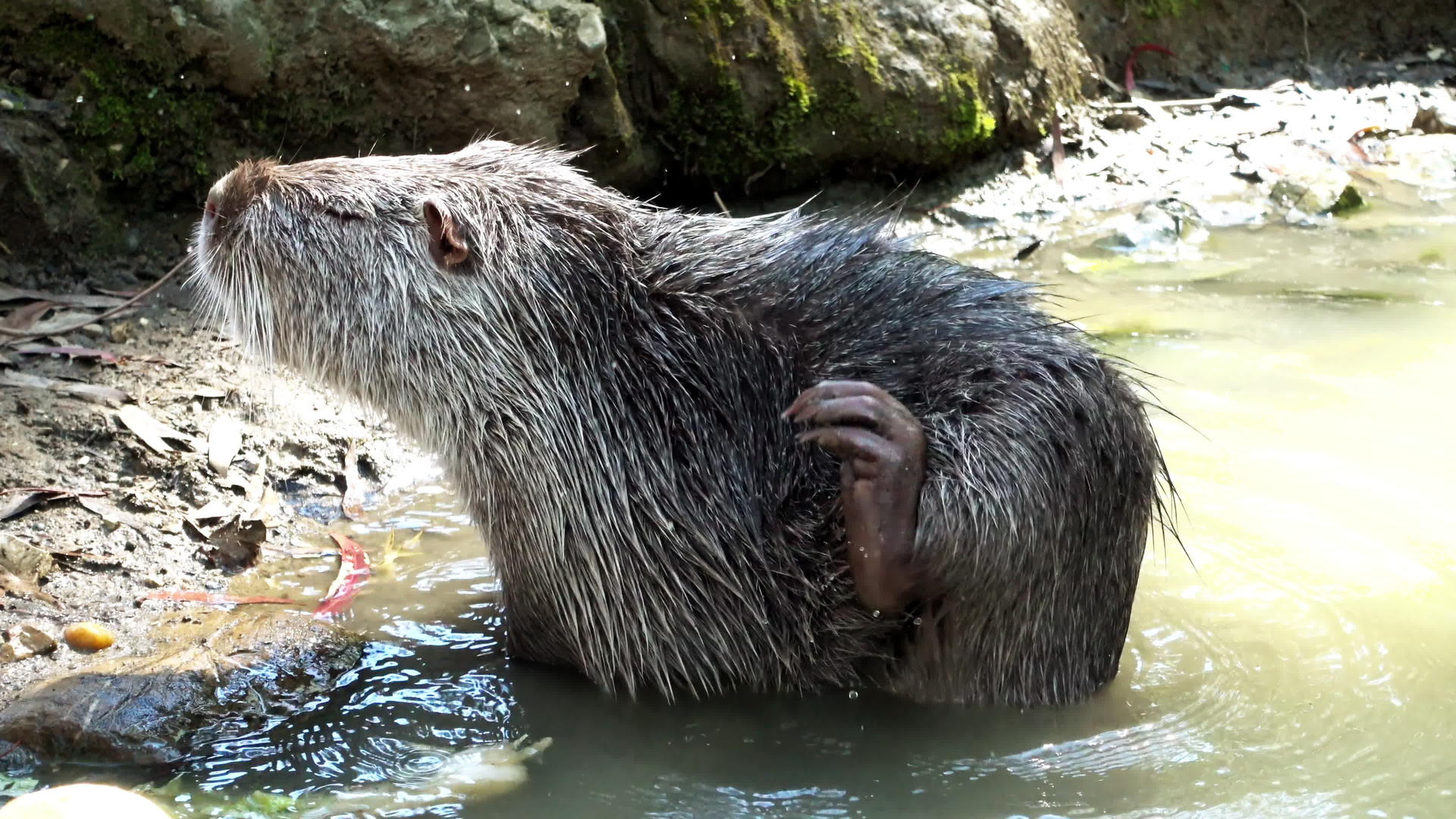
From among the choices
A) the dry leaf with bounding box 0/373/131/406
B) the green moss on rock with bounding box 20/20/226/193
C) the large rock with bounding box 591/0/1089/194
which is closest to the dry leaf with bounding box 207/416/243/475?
the dry leaf with bounding box 0/373/131/406

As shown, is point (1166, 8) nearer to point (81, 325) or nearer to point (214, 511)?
point (81, 325)

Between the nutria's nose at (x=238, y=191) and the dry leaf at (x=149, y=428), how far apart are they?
3.39ft

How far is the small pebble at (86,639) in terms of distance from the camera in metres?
3.64

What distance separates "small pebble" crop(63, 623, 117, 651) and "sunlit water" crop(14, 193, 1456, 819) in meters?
0.56

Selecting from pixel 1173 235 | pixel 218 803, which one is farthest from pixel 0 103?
pixel 1173 235

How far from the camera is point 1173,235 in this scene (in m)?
7.42

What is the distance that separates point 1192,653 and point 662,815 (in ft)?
5.26

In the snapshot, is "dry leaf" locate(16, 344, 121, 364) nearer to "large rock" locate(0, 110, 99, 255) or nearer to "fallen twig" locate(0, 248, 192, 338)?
"fallen twig" locate(0, 248, 192, 338)

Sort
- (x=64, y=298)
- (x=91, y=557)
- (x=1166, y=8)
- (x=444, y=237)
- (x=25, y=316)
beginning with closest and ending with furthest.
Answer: (x=444, y=237), (x=91, y=557), (x=25, y=316), (x=64, y=298), (x=1166, y=8)

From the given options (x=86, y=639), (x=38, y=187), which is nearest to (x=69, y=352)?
(x=38, y=187)

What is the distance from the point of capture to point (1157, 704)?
11.7ft

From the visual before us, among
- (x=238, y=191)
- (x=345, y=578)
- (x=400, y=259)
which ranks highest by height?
→ (x=238, y=191)

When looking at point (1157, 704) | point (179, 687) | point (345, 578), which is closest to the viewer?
point (179, 687)

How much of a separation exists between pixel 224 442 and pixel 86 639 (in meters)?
1.27
